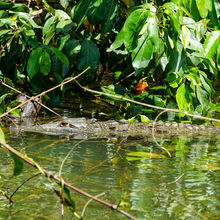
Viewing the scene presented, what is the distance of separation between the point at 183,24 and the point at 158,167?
45.8 inches

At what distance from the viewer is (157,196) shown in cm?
267

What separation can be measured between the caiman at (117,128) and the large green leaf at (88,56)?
2.45ft

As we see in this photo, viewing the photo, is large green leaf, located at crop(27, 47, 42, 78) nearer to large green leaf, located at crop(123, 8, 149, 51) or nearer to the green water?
the green water

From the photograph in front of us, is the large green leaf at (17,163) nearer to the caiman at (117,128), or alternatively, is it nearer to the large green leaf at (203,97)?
the large green leaf at (203,97)

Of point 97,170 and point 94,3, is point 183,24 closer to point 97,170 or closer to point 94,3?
point 94,3

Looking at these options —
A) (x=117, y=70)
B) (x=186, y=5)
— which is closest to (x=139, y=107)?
(x=117, y=70)

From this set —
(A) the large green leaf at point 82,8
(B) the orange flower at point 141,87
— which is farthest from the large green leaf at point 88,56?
(B) the orange flower at point 141,87

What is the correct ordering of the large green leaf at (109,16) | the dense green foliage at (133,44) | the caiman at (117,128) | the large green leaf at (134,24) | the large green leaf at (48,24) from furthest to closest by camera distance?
the caiman at (117,128), the large green leaf at (48,24), the large green leaf at (109,16), the dense green foliage at (133,44), the large green leaf at (134,24)

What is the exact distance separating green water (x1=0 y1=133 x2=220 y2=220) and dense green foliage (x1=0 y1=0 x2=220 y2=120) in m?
0.66

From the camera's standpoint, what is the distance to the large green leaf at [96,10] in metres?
4.24

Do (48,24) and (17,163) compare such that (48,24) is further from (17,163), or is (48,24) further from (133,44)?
(17,163)

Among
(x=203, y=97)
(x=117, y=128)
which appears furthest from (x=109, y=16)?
(x=117, y=128)

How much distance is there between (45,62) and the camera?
420 cm

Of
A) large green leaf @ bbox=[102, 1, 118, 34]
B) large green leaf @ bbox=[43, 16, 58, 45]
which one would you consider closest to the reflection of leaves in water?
Result: large green leaf @ bbox=[102, 1, 118, 34]
